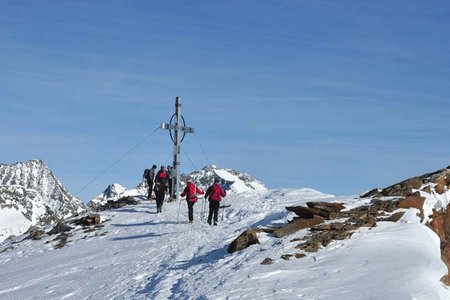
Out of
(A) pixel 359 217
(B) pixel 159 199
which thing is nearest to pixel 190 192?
(B) pixel 159 199

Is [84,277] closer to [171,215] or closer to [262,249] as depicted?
[262,249]

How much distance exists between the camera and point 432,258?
622 inches

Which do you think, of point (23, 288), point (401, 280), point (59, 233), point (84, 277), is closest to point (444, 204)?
point (401, 280)

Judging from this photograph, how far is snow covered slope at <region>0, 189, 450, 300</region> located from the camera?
1484cm

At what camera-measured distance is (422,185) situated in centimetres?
2325

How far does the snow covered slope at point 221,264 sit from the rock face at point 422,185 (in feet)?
6.32

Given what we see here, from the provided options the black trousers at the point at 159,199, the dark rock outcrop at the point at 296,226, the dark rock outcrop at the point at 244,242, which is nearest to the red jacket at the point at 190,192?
the black trousers at the point at 159,199

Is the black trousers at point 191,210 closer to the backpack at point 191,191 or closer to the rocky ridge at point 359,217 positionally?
the backpack at point 191,191

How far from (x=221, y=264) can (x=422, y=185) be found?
29.0 ft

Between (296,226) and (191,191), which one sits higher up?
(191,191)

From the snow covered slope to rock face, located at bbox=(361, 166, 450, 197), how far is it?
193cm

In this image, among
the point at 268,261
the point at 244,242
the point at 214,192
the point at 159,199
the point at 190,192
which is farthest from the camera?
the point at 159,199

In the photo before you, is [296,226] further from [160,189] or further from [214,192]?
[160,189]

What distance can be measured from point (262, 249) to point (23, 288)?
8440mm
